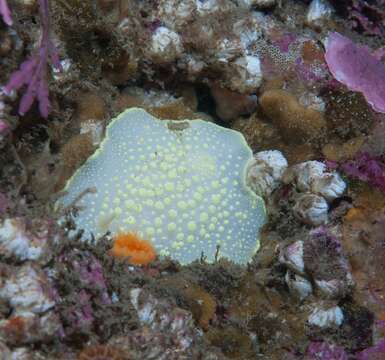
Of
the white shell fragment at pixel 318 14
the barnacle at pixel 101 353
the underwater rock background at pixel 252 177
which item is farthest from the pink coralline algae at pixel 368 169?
the barnacle at pixel 101 353

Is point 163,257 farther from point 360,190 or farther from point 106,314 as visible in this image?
point 360,190

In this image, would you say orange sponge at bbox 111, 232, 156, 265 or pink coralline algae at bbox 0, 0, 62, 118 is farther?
orange sponge at bbox 111, 232, 156, 265

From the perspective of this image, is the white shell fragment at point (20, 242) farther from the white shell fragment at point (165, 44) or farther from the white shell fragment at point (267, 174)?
the white shell fragment at point (165, 44)

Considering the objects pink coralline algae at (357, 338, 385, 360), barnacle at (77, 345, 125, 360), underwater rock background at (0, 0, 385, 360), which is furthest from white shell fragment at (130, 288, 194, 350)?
pink coralline algae at (357, 338, 385, 360)

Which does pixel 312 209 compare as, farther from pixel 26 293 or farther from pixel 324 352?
pixel 26 293

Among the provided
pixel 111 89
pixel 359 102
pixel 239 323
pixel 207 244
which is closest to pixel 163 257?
pixel 207 244

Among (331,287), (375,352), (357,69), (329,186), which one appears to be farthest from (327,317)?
(357,69)

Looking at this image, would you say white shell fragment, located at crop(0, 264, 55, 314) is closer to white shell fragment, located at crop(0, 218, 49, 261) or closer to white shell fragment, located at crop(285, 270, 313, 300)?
white shell fragment, located at crop(0, 218, 49, 261)
